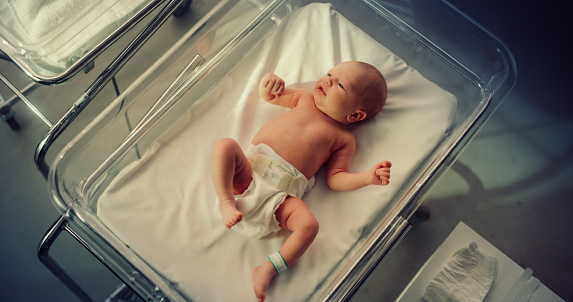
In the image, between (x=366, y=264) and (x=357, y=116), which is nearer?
(x=366, y=264)

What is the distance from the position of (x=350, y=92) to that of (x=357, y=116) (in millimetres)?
78

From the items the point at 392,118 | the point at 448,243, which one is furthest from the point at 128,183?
the point at 448,243

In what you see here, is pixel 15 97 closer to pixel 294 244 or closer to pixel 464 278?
pixel 294 244

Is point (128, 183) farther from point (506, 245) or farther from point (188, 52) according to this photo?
point (506, 245)

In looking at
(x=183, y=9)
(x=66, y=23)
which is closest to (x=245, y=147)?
(x=66, y=23)

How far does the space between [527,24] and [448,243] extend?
1.00m

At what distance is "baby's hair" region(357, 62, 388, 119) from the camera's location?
1271mm

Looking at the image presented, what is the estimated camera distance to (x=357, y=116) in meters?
1.31

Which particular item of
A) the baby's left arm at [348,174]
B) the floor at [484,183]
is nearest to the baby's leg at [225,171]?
the baby's left arm at [348,174]

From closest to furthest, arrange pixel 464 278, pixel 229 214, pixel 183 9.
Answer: pixel 229 214
pixel 464 278
pixel 183 9

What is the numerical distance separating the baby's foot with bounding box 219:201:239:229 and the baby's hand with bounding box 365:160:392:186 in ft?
1.02

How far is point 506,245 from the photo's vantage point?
5.52 ft

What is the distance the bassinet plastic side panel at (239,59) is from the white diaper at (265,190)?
0.20 meters

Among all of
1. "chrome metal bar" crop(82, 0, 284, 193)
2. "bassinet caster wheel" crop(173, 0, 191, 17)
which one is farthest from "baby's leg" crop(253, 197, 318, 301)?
"bassinet caster wheel" crop(173, 0, 191, 17)
